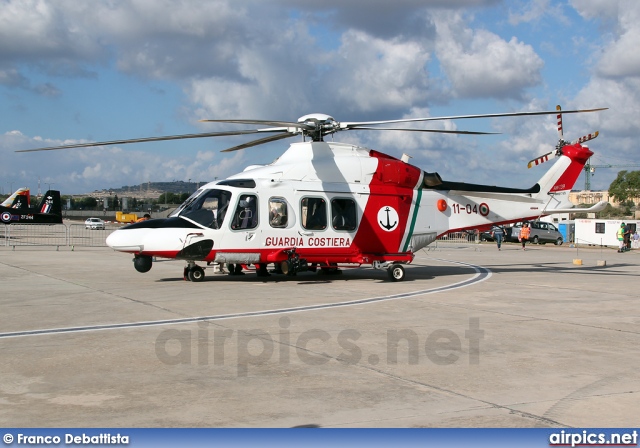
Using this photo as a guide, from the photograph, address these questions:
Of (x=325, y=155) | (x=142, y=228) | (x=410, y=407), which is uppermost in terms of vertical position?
(x=325, y=155)

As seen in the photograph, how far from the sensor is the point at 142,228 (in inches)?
604

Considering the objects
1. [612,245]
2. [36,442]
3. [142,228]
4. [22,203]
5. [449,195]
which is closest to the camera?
[36,442]

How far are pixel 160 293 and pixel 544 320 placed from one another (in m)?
7.69

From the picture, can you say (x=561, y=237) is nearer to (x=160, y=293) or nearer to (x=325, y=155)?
(x=325, y=155)

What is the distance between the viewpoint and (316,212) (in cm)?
1680

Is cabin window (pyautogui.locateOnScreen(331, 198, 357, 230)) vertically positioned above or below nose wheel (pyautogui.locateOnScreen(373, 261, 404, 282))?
above

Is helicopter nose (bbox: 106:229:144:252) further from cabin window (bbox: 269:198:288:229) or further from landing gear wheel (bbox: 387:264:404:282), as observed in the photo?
landing gear wheel (bbox: 387:264:404:282)

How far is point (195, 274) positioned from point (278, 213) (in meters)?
2.64

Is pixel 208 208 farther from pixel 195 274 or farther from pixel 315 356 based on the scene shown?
pixel 315 356

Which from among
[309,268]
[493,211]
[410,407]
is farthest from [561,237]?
[410,407]

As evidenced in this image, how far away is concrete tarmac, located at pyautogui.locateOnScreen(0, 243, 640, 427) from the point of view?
214 inches

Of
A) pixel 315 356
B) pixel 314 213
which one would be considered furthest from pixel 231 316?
pixel 314 213

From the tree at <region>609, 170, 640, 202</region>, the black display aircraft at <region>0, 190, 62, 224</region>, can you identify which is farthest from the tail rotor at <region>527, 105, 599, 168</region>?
the tree at <region>609, 170, 640, 202</region>

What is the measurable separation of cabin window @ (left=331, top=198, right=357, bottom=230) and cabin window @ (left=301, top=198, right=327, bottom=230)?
0.87 feet
